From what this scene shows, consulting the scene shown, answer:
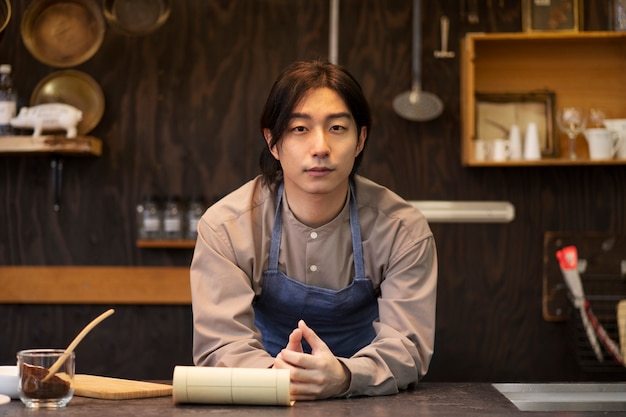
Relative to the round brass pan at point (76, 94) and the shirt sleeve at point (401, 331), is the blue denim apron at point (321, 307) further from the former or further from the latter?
the round brass pan at point (76, 94)

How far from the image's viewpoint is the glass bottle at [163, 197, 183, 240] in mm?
3842

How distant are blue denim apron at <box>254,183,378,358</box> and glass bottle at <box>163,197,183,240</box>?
1307 millimetres

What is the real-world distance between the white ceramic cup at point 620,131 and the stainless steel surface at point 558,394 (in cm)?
171

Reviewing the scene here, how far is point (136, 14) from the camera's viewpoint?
386 cm

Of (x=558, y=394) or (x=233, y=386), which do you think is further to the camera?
(x=558, y=394)

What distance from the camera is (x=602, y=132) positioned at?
373cm

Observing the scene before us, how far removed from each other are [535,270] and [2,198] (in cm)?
229

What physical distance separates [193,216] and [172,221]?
9 cm

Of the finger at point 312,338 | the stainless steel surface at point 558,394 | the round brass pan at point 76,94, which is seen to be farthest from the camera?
the round brass pan at point 76,94

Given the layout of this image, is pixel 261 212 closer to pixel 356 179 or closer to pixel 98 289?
pixel 356 179

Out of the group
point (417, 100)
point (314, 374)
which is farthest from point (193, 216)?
point (314, 374)

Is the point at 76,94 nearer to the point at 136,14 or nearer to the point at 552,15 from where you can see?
the point at 136,14

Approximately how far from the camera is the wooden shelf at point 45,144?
371cm

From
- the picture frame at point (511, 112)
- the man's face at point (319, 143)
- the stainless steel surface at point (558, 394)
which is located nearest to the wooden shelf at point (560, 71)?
the picture frame at point (511, 112)
